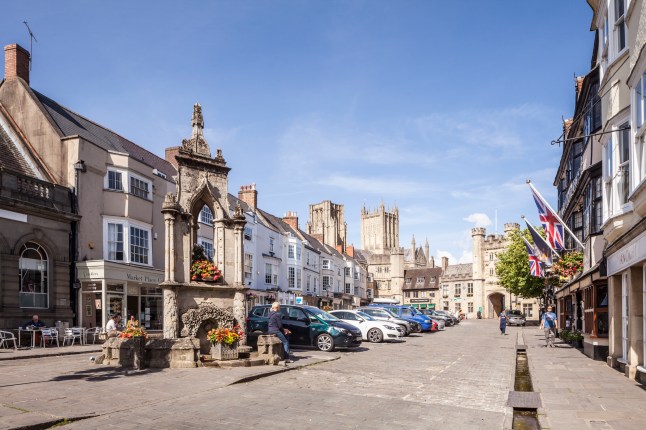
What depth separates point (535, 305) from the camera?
82.4 metres

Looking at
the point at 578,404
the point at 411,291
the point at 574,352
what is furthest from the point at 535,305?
the point at 578,404

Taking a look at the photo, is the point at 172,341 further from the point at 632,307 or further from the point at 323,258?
the point at 323,258

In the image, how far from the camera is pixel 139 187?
2950cm

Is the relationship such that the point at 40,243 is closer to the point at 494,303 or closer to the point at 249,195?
the point at 249,195

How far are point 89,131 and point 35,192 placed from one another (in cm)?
769

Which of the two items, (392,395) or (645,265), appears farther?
(645,265)

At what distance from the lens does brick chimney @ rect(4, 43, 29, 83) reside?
88.0ft

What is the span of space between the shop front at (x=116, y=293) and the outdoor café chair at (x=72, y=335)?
1.96 metres

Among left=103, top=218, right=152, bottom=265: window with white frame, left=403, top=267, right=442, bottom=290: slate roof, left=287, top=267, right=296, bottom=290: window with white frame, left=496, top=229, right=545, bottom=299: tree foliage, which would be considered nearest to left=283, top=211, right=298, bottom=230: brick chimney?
left=287, top=267, right=296, bottom=290: window with white frame

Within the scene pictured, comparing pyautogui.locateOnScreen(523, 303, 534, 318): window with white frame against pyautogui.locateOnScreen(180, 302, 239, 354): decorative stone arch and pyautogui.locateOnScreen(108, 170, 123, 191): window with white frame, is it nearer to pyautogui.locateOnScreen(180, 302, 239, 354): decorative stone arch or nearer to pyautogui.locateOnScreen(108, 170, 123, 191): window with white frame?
pyautogui.locateOnScreen(108, 170, 123, 191): window with white frame

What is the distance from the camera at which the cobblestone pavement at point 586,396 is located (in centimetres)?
887

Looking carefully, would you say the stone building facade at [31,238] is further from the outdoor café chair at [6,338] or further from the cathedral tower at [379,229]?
the cathedral tower at [379,229]

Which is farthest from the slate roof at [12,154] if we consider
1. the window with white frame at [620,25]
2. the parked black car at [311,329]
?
the window with white frame at [620,25]

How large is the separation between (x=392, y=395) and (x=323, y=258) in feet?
178
